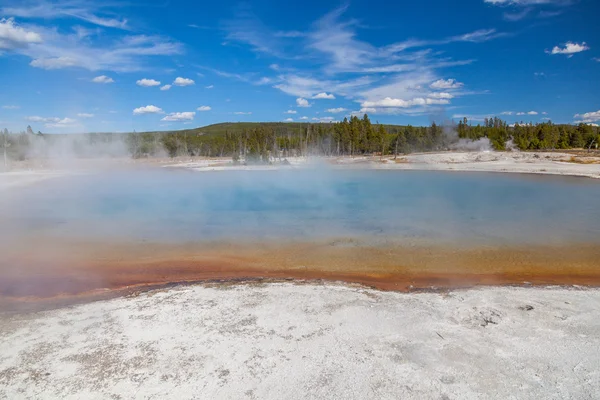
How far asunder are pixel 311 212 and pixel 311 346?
9.63m

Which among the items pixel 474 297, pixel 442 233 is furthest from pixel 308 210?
pixel 474 297

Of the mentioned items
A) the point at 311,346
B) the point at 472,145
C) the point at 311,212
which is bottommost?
the point at 311,346

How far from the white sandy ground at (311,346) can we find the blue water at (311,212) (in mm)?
4339

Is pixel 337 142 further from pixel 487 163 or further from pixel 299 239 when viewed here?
pixel 299 239

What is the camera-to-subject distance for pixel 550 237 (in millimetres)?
10438

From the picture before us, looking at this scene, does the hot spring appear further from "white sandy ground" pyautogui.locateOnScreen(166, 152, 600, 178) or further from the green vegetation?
the green vegetation

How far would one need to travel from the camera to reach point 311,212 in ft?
47.3

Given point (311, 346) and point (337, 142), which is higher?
point (337, 142)

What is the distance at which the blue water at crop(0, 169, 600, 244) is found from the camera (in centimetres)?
1102

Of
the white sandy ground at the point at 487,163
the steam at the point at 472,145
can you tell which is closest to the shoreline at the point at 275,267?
the white sandy ground at the point at 487,163

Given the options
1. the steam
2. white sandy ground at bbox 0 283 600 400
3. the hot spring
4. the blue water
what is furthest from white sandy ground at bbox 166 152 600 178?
white sandy ground at bbox 0 283 600 400

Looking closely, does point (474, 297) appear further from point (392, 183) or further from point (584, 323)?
point (392, 183)

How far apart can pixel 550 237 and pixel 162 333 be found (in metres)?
9.87

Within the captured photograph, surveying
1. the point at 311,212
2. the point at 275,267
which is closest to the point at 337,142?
the point at 311,212
